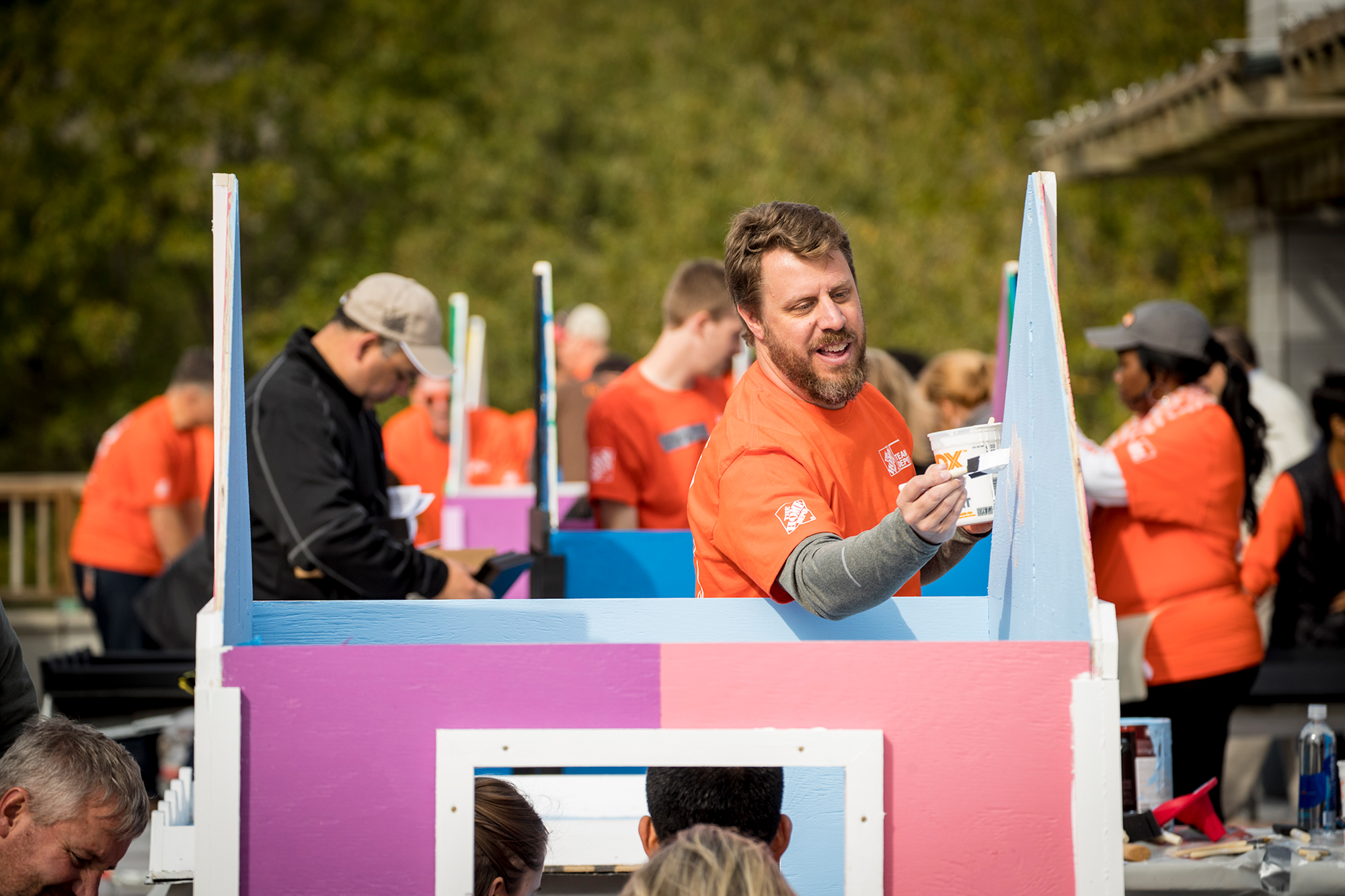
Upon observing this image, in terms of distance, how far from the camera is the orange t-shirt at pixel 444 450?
750cm

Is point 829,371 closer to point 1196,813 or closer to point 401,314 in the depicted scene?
point 1196,813

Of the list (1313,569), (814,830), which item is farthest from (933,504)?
(1313,569)

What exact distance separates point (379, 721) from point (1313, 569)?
4622mm

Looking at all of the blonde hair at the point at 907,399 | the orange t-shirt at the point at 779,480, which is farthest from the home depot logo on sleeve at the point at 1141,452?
the orange t-shirt at the point at 779,480

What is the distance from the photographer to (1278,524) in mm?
5180

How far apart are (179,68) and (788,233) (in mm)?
19075

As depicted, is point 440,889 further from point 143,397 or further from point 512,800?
point 143,397

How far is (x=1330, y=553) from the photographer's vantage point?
17.2 feet

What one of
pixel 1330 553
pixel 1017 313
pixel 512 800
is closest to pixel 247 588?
pixel 512 800

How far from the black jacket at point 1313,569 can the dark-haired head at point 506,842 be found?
13.3 ft

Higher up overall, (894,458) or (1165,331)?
(1165,331)

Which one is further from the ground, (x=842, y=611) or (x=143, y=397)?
(x=143, y=397)

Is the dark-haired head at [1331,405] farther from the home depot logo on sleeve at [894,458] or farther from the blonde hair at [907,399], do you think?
the home depot logo on sleeve at [894,458]

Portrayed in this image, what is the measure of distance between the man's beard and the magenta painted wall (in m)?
0.57
